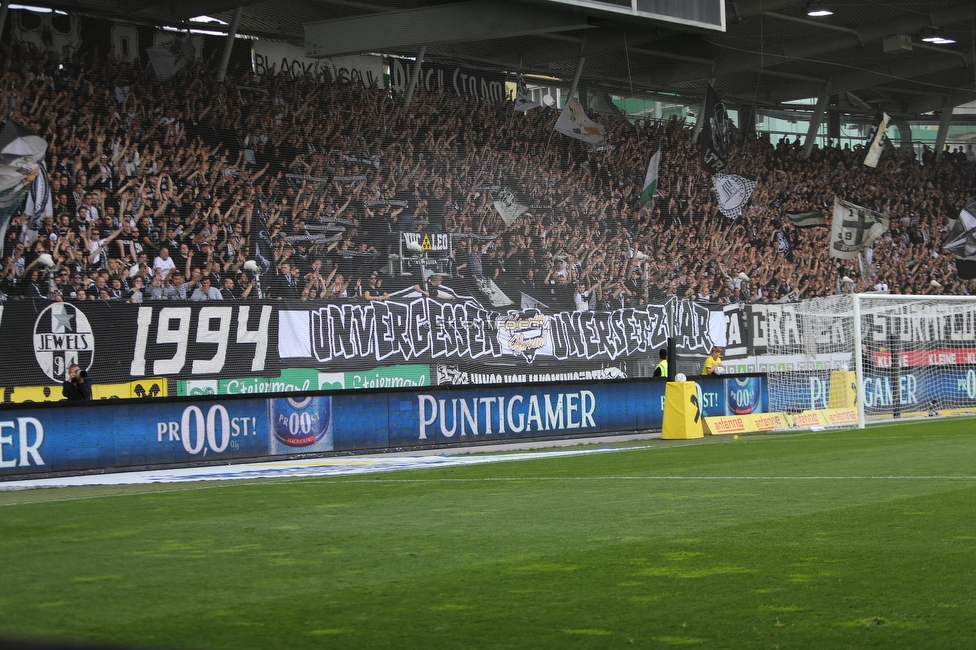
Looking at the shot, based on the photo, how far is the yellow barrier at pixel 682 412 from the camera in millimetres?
19344

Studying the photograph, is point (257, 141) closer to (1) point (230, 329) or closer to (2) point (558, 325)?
(1) point (230, 329)

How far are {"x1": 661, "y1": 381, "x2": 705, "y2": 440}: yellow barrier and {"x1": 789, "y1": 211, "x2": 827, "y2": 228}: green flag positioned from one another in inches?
664

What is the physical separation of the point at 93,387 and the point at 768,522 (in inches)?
571

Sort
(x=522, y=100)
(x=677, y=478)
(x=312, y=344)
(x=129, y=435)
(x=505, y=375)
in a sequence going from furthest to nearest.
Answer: (x=522, y=100)
(x=505, y=375)
(x=312, y=344)
(x=129, y=435)
(x=677, y=478)

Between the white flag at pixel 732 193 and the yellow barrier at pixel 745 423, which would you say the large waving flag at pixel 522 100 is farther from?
the yellow barrier at pixel 745 423

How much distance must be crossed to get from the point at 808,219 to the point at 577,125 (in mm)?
8965

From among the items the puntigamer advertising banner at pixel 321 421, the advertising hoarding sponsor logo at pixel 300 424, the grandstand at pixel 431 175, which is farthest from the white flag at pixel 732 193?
the advertising hoarding sponsor logo at pixel 300 424

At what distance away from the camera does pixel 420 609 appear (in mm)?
5258

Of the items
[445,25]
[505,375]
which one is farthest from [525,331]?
[445,25]

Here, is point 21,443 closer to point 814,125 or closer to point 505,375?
point 505,375

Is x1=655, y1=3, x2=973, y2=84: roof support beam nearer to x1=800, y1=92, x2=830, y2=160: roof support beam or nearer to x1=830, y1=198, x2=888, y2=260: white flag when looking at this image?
x1=800, y1=92, x2=830, y2=160: roof support beam

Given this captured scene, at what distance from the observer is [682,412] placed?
19375 mm

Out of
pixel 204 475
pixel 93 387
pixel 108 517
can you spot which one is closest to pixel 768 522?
pixel 108 517

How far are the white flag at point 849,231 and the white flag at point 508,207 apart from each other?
37.7ft
